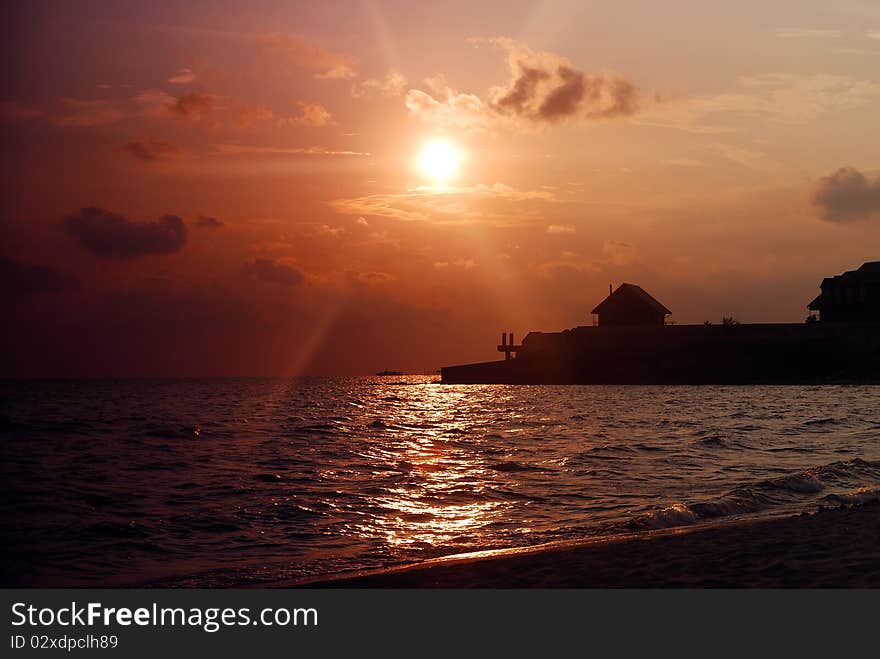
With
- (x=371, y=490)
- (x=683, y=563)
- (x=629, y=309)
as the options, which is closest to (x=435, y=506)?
(x=371, y=490)

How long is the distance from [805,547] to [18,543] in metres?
10.9

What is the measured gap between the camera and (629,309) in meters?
93.6

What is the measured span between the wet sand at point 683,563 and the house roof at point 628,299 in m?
83.1

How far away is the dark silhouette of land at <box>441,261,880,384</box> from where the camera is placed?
8038 centimetres

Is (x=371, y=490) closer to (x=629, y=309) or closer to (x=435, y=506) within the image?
(x=435, y=506)

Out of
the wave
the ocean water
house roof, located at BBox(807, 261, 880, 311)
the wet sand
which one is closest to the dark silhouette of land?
house roof, located at BBox(807, 261, 880, 311)

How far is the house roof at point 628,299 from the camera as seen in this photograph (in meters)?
Result: 93.4

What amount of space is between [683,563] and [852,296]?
8578 centimetres

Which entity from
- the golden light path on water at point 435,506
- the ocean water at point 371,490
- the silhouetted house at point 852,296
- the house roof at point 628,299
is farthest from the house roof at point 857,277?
the golden light path on water at point 435,506

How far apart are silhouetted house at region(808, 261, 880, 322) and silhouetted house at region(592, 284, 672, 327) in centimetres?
1632
